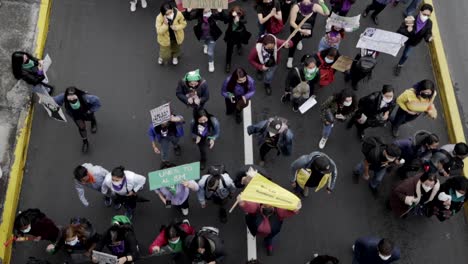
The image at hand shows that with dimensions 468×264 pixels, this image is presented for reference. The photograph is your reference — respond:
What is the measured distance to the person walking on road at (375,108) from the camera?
28.3 feet

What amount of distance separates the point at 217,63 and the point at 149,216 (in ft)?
12.1

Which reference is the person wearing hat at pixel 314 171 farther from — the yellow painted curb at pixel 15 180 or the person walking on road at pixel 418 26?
the yellow painted curb at pixel 15 180

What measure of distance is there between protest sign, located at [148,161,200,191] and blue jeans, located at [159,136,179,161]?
1388 millimetres

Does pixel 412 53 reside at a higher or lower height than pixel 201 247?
higher

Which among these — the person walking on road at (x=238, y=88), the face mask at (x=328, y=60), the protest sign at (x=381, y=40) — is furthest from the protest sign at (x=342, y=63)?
the person walking on road at (x=238, y=88)

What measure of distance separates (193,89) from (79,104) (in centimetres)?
197

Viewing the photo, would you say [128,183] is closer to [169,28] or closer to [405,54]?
[169,28]

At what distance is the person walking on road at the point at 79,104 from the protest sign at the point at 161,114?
1.31 m

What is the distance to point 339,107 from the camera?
883cm

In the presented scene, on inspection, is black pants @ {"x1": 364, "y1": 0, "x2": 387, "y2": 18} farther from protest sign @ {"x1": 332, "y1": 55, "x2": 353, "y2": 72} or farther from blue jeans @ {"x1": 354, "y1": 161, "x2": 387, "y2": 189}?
blue jeans @ {"x1": 354, "y1": 161, "x2": 387, "y2": 189}

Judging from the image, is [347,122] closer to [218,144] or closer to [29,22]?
[218,144]

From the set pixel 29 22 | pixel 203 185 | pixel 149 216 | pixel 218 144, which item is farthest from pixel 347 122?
pixel 29 22

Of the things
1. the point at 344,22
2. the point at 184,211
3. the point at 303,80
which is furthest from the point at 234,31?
the point at 184,211

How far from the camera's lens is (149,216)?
8.92 metres
